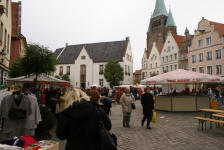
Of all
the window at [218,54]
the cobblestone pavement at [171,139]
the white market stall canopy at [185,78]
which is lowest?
the cobblestone pavement at [171,139]

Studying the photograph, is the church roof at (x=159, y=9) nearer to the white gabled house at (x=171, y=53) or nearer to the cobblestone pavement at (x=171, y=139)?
the white gabled house at (x=171, y=53)

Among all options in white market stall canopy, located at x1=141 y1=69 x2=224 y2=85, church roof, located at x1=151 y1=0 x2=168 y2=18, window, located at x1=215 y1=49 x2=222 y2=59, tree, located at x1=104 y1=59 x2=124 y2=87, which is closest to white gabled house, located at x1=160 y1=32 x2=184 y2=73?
window, located at x1=215 y1=49 x2=222 y2=59

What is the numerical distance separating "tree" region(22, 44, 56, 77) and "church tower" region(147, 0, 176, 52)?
68.6m

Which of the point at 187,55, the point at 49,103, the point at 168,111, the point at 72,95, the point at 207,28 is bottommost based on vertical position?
the point at 168,111

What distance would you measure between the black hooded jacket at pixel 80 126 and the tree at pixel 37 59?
434 inches

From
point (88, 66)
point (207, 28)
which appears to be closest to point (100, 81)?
point (88, 66)

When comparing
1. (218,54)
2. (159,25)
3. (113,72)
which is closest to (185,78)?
(218,54)

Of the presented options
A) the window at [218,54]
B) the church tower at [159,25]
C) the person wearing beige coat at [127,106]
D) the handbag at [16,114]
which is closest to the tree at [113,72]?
the window at [218,54]

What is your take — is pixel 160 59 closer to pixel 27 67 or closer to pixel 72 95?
pixel 27 67

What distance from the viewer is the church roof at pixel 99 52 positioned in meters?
45.8

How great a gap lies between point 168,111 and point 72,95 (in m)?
13.3

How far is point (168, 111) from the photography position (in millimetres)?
14406

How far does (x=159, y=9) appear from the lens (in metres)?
84.8

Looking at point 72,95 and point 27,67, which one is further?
point 27,67
